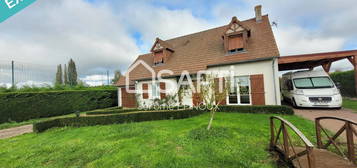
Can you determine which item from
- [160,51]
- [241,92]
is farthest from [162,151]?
[160,51]

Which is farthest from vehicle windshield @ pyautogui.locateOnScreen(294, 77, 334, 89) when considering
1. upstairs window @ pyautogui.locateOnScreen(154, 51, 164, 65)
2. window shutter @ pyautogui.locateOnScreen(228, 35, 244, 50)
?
upstairs window @ pyautogui.locateOnScreen(154, 51, 164, 65)

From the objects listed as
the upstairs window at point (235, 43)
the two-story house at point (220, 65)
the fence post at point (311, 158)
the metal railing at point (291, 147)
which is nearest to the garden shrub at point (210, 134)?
the metal railing at point (291, 147)

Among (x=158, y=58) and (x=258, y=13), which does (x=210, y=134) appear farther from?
(x=258, y=13)

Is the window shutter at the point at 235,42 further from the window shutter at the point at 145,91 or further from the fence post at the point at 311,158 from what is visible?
the fence post at the point at 311,158

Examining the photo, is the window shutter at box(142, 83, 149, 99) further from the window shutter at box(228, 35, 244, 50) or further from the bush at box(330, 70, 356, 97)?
the bush at box(330, 70, 356, 97)

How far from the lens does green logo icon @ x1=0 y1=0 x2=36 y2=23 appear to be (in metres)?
4.24

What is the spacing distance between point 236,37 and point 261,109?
5.34 m

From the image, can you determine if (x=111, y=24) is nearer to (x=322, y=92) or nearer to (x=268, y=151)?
(x=268, y=151)

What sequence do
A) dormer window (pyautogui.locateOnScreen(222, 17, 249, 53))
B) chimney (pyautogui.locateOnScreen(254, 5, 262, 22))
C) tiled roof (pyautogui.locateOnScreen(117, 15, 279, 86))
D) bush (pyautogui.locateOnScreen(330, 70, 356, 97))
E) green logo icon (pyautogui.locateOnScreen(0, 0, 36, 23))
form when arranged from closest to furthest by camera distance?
green logo icon (pyautogui.locateOnScreen(0, 0, 36, 23)) < tiled roof (pyautogui.locateOnScreen(117, 15, 279, 86)) < dormer window (pyautogui.locateOnScreen(222, 17, 249, 53)) < chimney (pyautogui.locateOnScreen(254, 5, 262, 22)) < bush (pyautogui.locateOnScreen(330, 70, 356, 97))

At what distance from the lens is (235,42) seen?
31.9 ft

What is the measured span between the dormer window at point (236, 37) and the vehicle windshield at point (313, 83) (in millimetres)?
3977

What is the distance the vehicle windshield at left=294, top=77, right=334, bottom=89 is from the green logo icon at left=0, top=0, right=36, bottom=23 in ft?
44.9

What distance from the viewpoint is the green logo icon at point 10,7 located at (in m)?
4.24

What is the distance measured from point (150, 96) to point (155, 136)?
25.8ft
